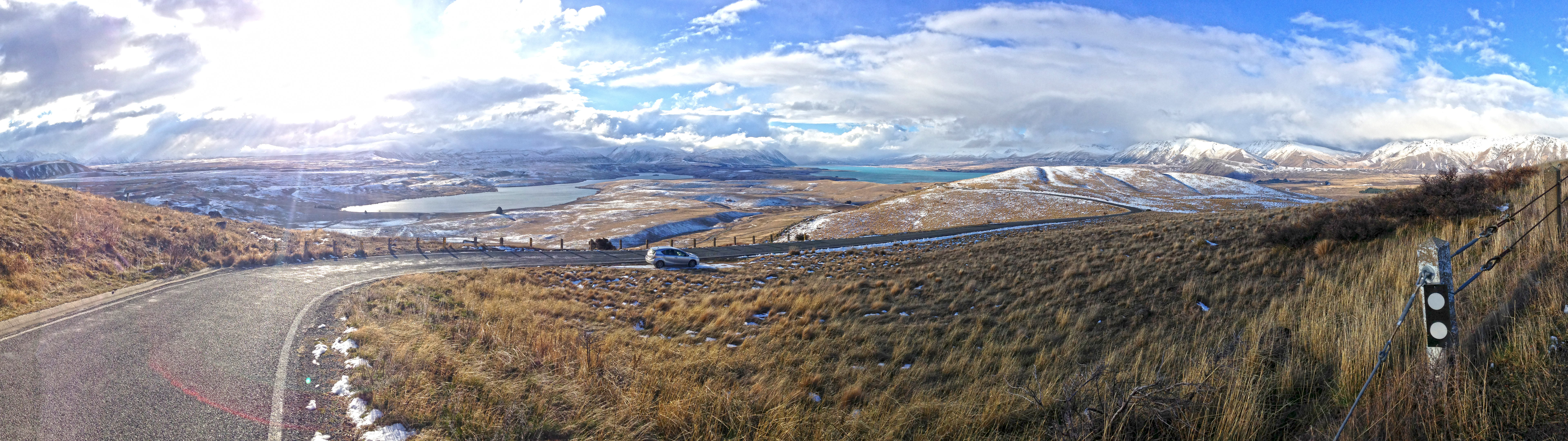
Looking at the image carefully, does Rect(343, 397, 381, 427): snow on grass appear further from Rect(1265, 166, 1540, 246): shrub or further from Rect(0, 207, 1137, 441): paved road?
Rect(1265, 166, 1540, 246): shrub

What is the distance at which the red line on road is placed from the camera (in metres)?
5.44

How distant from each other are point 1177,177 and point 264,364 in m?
144

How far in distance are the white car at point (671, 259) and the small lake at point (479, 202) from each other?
3603 inches

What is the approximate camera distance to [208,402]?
19.6ft

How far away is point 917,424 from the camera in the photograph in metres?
5.15

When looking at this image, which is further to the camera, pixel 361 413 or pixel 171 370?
pixel 171 370

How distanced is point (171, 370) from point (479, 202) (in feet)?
462

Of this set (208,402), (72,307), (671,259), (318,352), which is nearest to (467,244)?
(671,259)

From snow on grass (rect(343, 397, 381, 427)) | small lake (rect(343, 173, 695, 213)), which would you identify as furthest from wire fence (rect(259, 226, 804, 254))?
small lake (rect(343, 173, 695, 213))

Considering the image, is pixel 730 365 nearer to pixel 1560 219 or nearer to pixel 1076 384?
pixel 1076 384

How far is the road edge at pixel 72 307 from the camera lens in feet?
30.1

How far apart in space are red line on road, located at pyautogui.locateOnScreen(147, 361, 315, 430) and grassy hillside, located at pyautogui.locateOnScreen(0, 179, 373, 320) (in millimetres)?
6265

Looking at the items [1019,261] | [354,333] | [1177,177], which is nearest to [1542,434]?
[354,333]

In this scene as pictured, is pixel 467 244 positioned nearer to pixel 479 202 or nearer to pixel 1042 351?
pixel 1042 351
